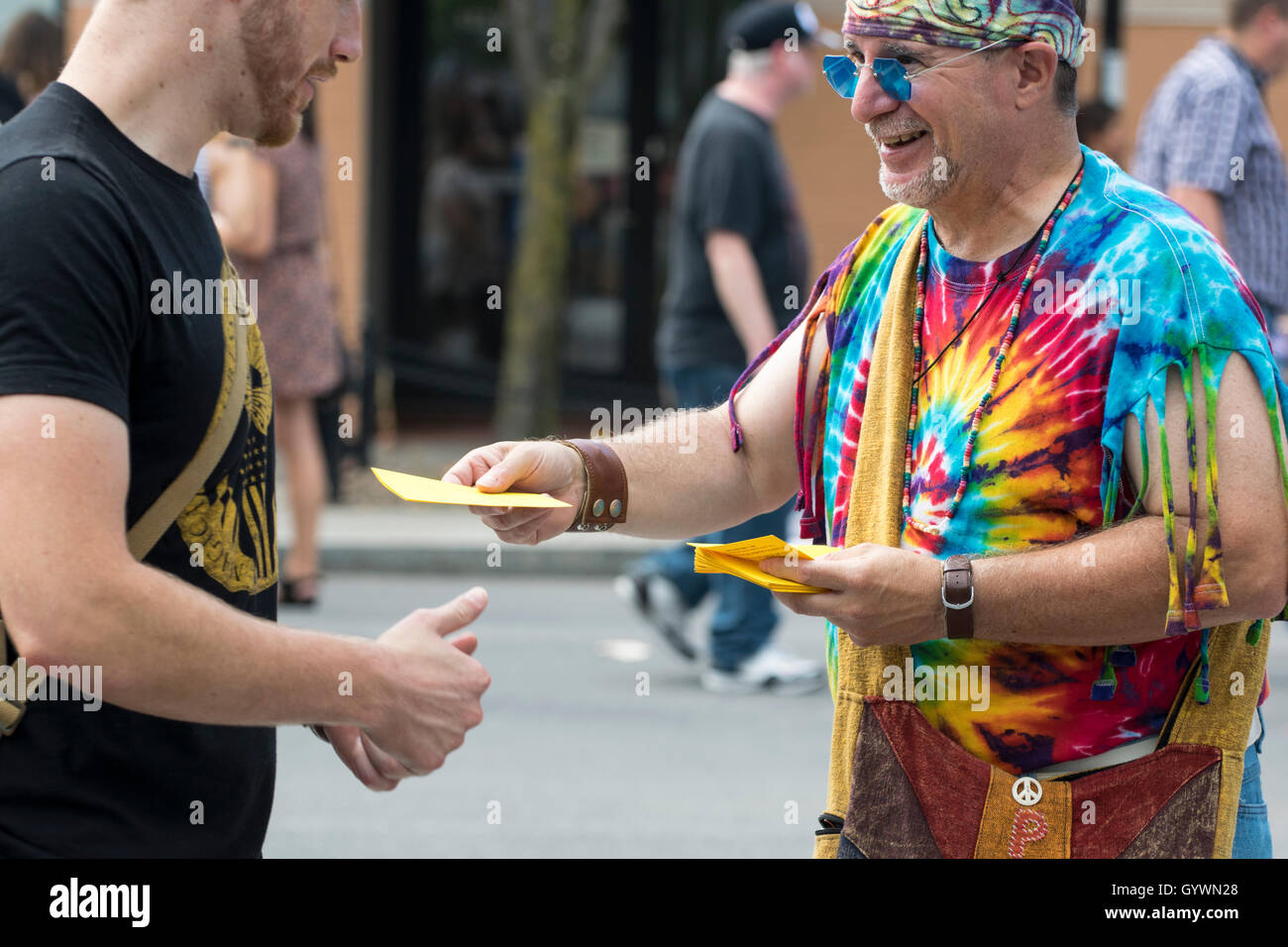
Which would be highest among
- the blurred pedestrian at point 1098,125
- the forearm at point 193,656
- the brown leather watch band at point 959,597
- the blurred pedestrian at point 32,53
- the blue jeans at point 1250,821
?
the blurred pedestrian at point 1098,125

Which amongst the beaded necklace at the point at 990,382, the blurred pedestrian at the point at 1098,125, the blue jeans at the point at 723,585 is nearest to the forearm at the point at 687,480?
the beaded necklace at the point at 990,382

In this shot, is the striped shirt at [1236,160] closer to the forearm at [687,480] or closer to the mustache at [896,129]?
the forearm at [687,480]

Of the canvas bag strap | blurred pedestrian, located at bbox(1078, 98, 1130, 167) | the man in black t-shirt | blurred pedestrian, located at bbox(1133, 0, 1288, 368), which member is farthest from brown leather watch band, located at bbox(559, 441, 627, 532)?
blurred pedestrian, located at bbox(1078, 98, 1130, 167)

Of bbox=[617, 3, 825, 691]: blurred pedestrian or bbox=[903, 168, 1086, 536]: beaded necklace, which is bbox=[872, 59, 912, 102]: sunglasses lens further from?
bbox=[617, 3, 825, 691]: blurred pedestrian

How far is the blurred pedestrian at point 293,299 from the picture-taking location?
25.0ft

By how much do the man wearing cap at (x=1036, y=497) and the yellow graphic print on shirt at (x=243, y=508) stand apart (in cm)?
32

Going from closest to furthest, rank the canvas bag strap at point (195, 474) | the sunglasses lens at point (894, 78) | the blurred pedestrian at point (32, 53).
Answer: the canvas bag strap at point (195, 474)
the sunglasses lens at point (894, 78)
the blurred pedestrian at point (32, 53)

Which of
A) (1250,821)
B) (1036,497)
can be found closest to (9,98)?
(1036,497)

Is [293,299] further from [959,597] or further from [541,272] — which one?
[959,597]

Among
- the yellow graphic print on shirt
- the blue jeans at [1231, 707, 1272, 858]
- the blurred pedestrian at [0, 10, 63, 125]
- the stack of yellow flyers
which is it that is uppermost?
the blurred pedestrian at [0, 10, 63, 125]

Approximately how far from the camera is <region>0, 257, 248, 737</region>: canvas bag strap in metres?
2.10

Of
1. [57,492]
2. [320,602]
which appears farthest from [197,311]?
[320,602]

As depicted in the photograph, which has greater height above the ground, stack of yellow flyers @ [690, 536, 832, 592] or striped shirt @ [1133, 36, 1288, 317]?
striped shirt @ [1133, 36, 1288, 317]

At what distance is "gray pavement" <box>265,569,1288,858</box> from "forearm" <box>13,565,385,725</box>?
295 centimetres
